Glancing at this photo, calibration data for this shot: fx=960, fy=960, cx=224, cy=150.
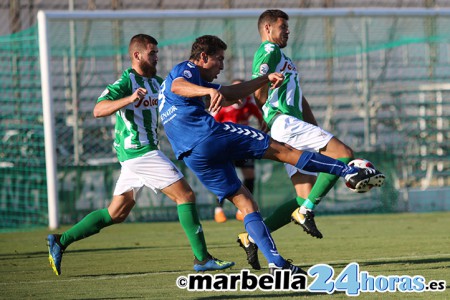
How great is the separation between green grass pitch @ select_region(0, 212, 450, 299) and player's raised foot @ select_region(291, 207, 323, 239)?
0.37 meters

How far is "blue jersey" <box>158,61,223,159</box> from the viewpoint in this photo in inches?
298

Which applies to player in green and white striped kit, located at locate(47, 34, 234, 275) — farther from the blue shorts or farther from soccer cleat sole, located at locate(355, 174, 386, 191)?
soccer cleat sole, located at locate(355, 174, 386, 191)

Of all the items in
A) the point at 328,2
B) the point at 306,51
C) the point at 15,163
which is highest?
the point at 328,2

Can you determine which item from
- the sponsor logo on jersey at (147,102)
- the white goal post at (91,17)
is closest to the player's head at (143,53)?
the sponsor logo on jersey at (147,102)

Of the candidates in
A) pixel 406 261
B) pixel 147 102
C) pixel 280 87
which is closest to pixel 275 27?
pixel 280 87

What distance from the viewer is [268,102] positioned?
31.4ft

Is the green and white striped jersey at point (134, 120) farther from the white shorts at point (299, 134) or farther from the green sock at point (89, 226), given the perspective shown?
the white shorts at point (299, 134)

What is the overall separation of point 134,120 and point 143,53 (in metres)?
0.70

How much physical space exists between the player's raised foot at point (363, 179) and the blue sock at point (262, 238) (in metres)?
0.77

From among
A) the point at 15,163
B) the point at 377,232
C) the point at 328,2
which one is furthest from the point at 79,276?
the point at 328,2

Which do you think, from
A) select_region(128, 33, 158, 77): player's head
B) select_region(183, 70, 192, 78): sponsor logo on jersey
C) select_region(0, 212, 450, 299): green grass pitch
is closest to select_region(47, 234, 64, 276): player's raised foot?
select_region(0, 212, 450, 299): green grass pitch

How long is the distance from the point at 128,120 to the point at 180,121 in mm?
1745

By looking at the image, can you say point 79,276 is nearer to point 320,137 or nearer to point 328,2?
point 320,137

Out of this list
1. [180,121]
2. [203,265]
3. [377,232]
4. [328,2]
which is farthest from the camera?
[328,2]
